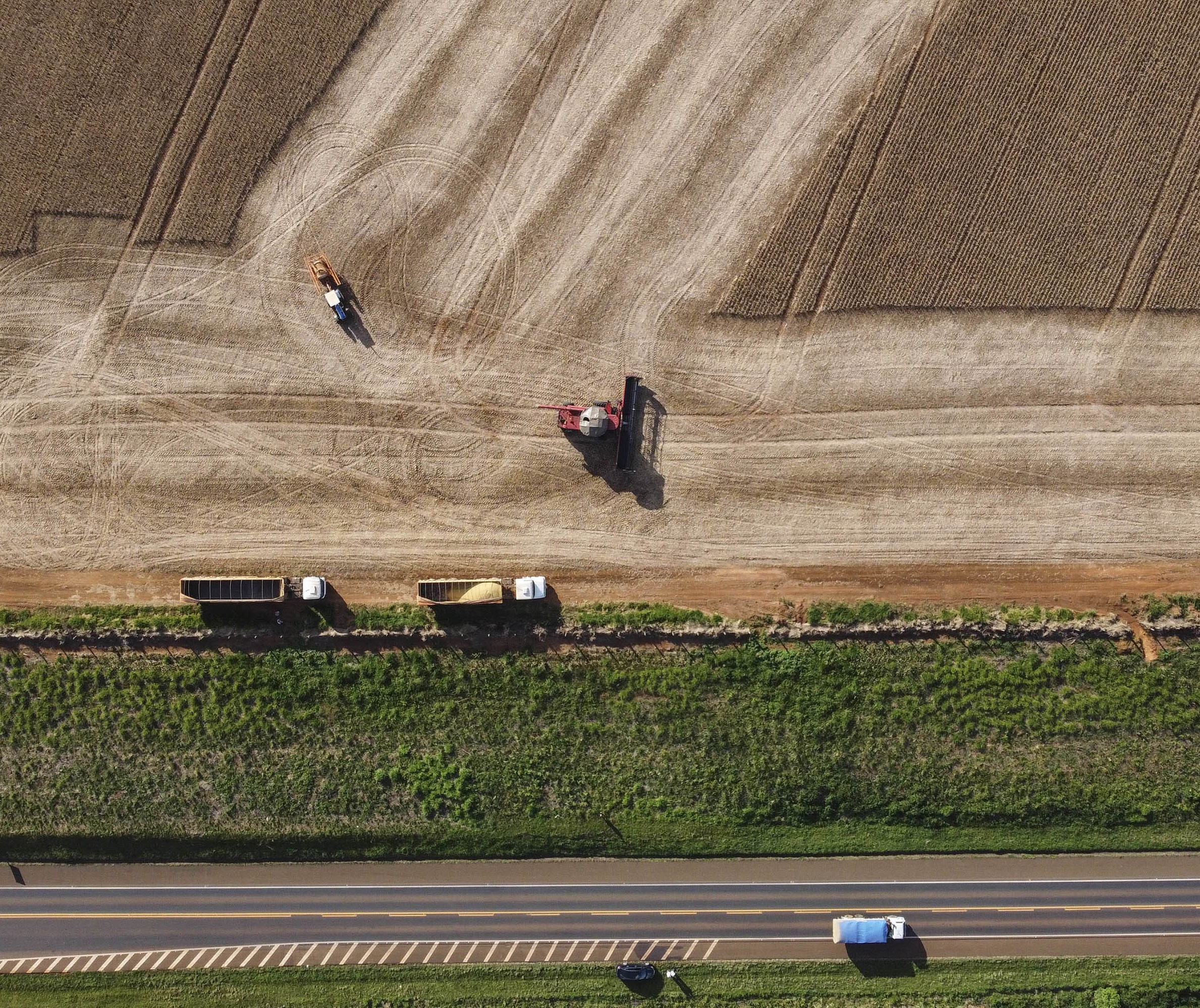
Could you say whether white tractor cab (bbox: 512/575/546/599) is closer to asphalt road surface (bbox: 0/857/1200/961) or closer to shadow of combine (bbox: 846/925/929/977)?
asphalt road surface (bbox: 0/857/1200/961)

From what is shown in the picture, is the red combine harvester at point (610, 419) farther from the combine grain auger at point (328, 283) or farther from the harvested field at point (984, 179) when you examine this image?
the combine grain auger at point (328, 283)

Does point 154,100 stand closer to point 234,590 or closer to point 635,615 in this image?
point 234,590

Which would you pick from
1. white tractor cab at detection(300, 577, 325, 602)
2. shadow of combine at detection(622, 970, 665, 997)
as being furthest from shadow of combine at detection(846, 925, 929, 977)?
white tractor cab at detection(300, 577, 325, 602)

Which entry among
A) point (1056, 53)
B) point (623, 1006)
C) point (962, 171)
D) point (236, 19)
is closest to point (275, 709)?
point (623, 1006)

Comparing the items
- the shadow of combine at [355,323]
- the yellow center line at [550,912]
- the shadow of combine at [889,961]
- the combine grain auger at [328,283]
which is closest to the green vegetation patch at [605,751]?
the yellow center line at [550,912]

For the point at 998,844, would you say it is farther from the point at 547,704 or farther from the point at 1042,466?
the point at 547,704
